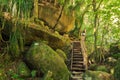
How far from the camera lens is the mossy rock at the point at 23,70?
916 cm

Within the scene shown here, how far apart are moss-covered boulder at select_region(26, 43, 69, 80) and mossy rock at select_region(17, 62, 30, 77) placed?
1.12 ft

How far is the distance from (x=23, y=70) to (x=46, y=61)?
1113 millimetres

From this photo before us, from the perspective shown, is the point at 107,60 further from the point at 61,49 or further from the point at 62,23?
the point at 62,23

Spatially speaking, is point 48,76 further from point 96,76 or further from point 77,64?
point 77,64

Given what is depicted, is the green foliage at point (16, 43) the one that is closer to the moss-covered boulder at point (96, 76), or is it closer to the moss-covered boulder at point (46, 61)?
the moss-covered boulder at point (46, 61)

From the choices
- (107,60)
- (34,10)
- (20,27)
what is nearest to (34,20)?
(34,10)

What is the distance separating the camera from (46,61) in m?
9.70

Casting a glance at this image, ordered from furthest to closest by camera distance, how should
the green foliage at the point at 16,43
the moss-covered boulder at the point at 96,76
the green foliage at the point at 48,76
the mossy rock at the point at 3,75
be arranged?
the moss-covered boulder at the point at 96,76, the green foliage at the point at 16,43, the green foliage at the point at 48,76, the mossy rock at the point at 3,75

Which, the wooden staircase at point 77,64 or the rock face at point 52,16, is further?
the rock face at point 52,16

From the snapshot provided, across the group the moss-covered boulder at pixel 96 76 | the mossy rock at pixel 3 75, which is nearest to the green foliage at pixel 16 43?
the mossy rock at pixel 3 75

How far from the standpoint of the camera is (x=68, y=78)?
10133 mm

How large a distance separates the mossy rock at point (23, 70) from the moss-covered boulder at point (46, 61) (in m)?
0.34

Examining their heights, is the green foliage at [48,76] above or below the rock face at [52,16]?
below

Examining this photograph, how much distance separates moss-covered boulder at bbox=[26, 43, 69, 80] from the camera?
9555mm
